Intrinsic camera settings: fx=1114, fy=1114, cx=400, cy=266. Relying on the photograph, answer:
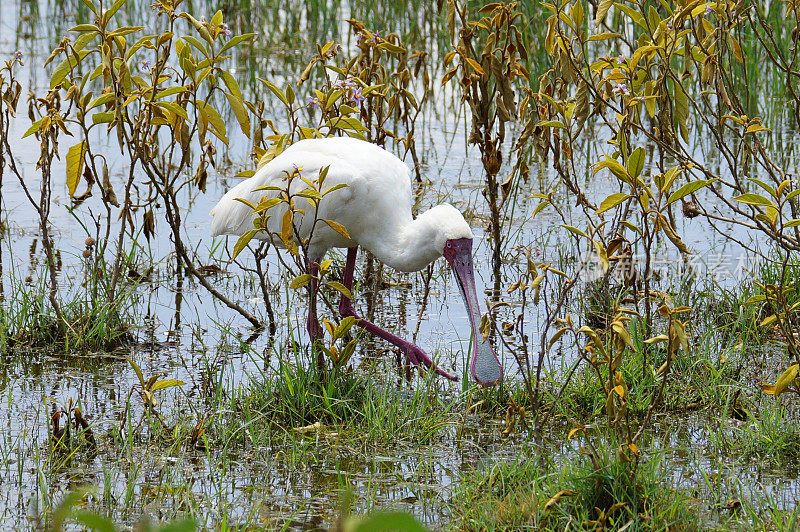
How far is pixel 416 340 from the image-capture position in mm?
5438

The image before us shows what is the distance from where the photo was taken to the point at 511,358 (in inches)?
203

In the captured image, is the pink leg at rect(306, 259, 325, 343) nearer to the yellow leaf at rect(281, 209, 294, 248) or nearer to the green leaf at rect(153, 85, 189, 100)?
the yellow leaf at rect(281, 209, 294, 248)

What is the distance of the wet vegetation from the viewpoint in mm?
3566

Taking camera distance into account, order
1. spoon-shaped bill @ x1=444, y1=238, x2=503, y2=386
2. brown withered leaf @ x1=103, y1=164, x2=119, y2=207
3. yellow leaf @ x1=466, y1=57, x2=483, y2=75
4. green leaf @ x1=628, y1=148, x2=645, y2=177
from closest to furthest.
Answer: green leaf @ x1=628, y1=148, x2=645, y2=177 < spoon-shaped bill @ x1=444, y1=238, x2=503, y2=386 < brown withered leaf @ x1=103, y1=164, x2=119, y2=207 < yellow leaf @ x1=466, y1=57, x2=483, y2=75

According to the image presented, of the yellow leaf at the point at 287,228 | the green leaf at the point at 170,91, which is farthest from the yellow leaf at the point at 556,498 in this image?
the green leaf at the point at 170,91

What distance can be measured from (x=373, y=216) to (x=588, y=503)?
2.05 m

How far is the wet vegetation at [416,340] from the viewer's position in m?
3.57

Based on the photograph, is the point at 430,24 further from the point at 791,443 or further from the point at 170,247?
the point at 791,443

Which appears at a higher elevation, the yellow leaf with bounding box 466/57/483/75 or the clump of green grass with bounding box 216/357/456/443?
the yellow leaf with bounding box 466/57/483/75

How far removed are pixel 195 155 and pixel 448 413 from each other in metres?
4.49

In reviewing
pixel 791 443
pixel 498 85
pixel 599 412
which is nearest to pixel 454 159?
pixel 498 85

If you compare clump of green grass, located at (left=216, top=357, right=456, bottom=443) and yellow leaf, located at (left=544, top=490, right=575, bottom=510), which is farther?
clump of green grass, located at (left=216, top=357, right=456, bottom=443)

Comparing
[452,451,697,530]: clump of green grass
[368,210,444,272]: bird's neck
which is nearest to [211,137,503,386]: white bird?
[368,210,444,272]: bird's neck

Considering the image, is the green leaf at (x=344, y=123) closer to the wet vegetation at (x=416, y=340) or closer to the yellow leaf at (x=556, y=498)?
the wet vegetation at (x=416, y=340)
